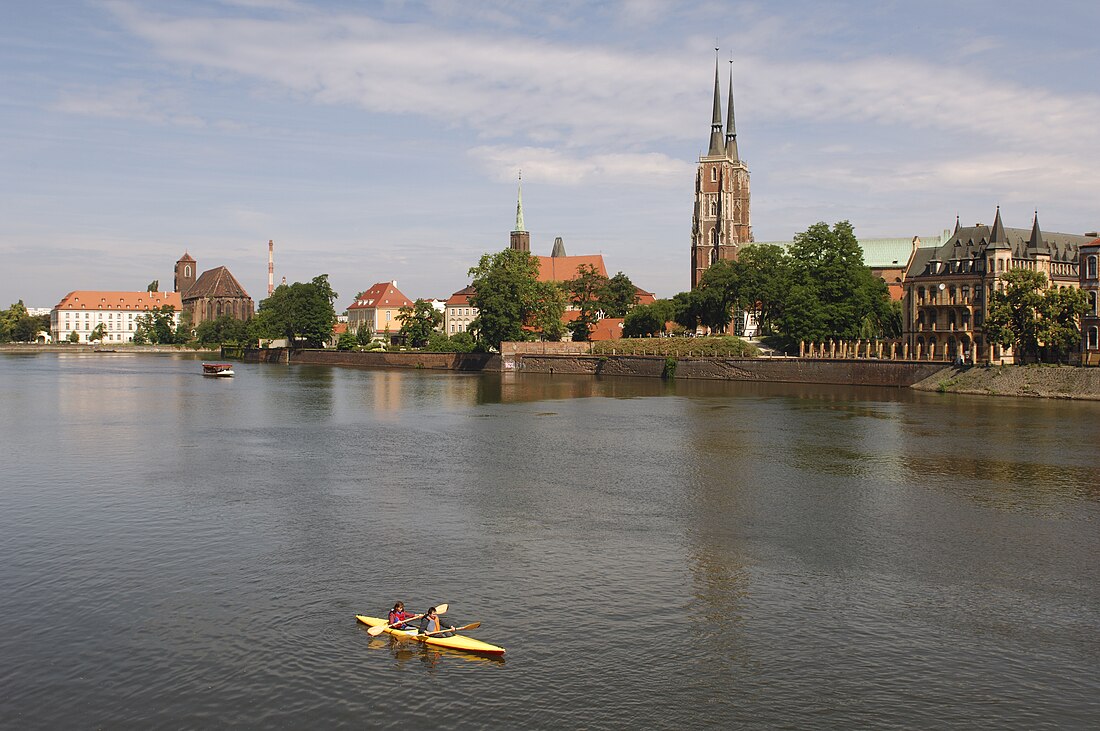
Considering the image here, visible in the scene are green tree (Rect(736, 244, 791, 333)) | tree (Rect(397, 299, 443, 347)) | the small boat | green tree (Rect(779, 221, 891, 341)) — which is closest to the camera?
green tree (Rect(779, 221, 891, 341))

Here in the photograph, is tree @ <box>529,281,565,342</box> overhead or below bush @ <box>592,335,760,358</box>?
overhead

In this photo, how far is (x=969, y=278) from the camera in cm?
9831

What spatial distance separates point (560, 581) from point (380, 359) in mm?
127202

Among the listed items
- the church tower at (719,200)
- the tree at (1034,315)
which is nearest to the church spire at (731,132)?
the church tower at (719,200)

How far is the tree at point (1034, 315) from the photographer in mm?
79062

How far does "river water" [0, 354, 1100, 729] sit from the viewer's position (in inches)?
712

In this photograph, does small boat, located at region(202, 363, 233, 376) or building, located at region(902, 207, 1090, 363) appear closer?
building, located at region(902, 207, 1090, 363)

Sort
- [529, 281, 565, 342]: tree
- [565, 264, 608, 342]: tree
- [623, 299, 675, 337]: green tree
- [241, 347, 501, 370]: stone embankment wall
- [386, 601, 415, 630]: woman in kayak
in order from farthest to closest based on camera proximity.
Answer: [565, 264, 608, 342]: tree → [623, 299, 675, 337]: green tree → [241, 347, 501, 370]: stone embankment wall → [529, 281, 565, 342]: tree → [386, 601, 415, 630]: woman in kayak

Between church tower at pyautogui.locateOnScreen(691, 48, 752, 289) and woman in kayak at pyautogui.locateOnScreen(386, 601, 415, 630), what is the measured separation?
152 meters

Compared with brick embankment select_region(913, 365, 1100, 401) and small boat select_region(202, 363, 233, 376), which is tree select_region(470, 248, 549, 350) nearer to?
small boat select_region(202, 363, 233, 376)

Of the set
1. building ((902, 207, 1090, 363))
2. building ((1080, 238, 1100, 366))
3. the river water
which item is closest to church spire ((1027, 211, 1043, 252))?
building ((902, 207, 1090, 363))

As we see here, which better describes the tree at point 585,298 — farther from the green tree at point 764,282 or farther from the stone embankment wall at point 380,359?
the green tree at point 764,282

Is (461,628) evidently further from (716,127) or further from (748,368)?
(716,127)

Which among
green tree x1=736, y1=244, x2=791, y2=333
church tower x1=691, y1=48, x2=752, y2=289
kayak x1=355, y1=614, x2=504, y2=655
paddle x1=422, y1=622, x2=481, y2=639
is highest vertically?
church tower x1=691, y1=48, x2=752, y2=289
